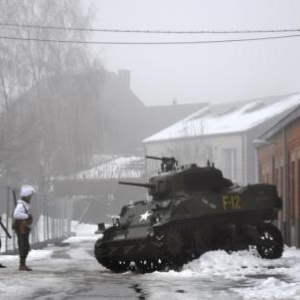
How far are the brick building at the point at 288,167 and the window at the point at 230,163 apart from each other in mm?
23122

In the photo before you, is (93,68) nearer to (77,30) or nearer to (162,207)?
(77,30)

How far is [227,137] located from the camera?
5712cm

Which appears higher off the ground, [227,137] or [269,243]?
[227,137]

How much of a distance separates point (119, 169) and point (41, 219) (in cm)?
2983

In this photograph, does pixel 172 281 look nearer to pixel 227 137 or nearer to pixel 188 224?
pixel 188 224

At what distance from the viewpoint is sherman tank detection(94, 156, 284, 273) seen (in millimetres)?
16766

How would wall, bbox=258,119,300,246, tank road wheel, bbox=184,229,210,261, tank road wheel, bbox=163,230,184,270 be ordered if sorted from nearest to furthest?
tank road wheel, bbox=163,230,184,270 → tank road wheel, bbox=184,229,210,261 → wall, bbox=258,119,300,246

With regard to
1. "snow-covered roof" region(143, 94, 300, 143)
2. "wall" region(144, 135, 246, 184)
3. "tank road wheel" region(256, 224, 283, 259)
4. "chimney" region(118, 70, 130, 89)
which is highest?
"chimney" region(118, 70, 130, 89)

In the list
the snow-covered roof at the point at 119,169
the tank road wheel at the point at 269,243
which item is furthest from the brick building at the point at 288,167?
the snow-covered roof at the point at 119,169

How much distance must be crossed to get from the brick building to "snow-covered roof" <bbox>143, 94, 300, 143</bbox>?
77.4 feet

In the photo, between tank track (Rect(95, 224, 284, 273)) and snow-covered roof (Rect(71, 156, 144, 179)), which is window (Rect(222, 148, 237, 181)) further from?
tank track (Rect(95, 224, 284, 273))

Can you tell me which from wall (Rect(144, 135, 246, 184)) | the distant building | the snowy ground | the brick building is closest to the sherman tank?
the snowy ground

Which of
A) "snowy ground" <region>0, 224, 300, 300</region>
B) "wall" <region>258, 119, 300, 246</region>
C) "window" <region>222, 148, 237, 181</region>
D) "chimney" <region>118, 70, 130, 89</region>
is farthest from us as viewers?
"chimney" <region>118, 70, 130, 89</region>

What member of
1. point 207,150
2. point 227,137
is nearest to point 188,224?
point 227,137
